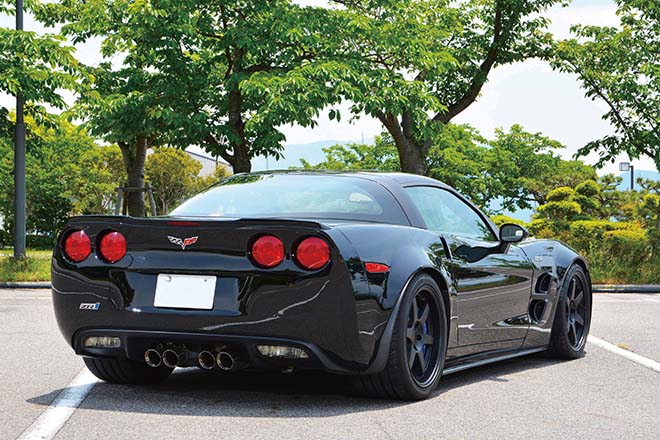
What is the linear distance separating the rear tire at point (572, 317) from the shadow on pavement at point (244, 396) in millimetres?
1035

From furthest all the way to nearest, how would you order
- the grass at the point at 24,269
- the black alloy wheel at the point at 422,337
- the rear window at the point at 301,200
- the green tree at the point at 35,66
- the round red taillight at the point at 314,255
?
the green tree at the point at 35,66
the grass at the point at 24,269
the rear window at the point at 301,200
the black alloy wheel at the point at 422,337
the round red taillight at the point at 314,255

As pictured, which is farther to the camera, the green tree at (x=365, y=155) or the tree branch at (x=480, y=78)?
the green tree at (x=365, y=155)

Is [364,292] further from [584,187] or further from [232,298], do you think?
[584,187]

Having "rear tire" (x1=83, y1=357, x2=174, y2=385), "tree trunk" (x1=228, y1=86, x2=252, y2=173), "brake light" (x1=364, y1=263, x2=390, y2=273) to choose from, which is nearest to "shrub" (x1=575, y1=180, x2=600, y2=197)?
"tree trunk" (x1=228, y1=86, x2=252, y2=173)

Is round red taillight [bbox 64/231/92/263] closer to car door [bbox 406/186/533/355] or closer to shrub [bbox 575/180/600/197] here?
car door [bbox 406/186/533/355]

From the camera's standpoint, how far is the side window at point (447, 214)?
7500 millimetres

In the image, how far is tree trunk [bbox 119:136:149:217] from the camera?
3225 cm

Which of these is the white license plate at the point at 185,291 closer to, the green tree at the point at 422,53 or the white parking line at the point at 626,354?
the white parking line at the point at 626,354

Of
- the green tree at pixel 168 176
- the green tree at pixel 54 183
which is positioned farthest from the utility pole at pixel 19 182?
the green tree at pixel 168 176

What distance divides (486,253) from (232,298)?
2171mm

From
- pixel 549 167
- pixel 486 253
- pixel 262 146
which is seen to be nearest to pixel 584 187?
pixel 262 146

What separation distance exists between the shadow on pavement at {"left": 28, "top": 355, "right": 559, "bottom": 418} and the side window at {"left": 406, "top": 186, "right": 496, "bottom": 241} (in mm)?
945

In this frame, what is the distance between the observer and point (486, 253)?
7770 millimetres

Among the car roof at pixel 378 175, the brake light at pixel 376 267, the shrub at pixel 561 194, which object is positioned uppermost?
the shrub at pixel 561 194
